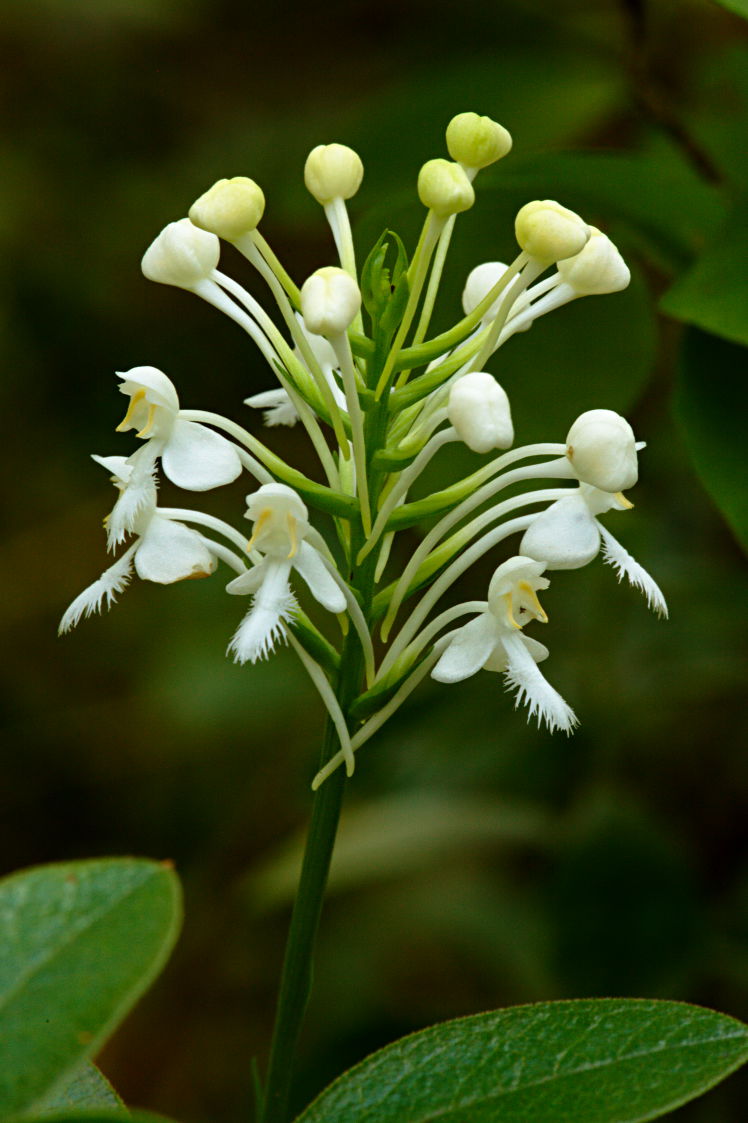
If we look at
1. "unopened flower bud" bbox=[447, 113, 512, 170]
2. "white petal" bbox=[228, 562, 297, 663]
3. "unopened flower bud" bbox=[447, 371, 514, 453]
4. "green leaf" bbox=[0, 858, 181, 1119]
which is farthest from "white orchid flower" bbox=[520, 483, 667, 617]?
"green leaf" bbox=[0, 858, 181, 1119]

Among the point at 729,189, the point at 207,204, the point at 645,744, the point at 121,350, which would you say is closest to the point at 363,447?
the point at 207,204

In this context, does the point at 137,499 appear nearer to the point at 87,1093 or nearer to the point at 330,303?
the point at 330,303

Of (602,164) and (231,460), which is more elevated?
(602,164)

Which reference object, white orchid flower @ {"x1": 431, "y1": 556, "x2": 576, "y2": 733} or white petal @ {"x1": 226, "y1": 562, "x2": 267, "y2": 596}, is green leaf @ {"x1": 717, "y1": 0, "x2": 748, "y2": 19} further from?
white petal @ {"x1": 226, "y1": 562, "x2": 267, "y2": 596}

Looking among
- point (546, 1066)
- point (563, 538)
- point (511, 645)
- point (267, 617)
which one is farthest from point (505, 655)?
point (546, 1066)

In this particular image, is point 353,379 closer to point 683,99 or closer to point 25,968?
point 25,968
